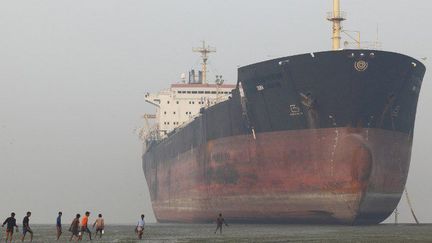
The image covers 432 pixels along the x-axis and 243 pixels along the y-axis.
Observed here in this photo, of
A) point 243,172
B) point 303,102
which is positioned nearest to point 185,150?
point 243,172

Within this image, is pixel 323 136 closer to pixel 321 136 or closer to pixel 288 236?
pixel 321 136

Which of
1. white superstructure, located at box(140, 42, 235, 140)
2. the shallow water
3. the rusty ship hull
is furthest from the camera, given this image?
white superstructure, located at box(140, 42, 235, 140)

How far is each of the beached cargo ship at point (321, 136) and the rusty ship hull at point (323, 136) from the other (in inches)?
1.9

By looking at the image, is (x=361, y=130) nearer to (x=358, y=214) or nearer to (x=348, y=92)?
(x=348, y=92)

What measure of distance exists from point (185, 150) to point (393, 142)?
1865 centimetres

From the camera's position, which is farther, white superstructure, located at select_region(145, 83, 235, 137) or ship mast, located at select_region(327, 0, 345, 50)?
white superstructure, located at select_region(145, 83, 235, 137)

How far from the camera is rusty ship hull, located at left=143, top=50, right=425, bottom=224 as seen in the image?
33656 millimetres

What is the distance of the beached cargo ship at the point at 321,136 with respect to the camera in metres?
33.7

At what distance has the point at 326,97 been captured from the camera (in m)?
34.4

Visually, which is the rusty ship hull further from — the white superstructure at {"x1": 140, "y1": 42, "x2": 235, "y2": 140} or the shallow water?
the white superstructure at {"x1": 140, "y1": 42, "x2": 235, "y2": 140}

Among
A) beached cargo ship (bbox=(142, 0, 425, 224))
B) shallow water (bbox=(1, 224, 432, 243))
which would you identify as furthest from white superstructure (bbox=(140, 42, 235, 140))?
shallow water (bbox=(1, 224, 432, 243))

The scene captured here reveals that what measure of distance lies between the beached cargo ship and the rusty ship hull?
48 millimetres

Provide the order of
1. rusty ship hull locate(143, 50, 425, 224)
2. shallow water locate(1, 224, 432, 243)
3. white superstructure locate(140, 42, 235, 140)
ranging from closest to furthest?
shallow water locate(1, 224, 432, 243) → rusty ship hull locate(143, 50, 425, 224) → white superstructure locate(140, 42, 235, 140)

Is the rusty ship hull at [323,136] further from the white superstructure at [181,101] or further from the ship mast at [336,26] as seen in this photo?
the white superstructure at [181,101]
